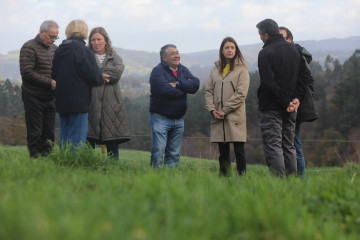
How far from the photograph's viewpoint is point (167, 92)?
6.34 metres

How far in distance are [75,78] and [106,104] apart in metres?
0.74

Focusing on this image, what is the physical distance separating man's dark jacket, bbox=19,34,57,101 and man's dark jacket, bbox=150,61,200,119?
5.09 feet

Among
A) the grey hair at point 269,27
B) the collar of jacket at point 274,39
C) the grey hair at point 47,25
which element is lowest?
the collar of jacket at point 274,39

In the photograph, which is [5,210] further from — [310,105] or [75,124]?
[310,105]

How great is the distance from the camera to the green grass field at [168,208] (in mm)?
2123

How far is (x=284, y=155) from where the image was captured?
583 cm

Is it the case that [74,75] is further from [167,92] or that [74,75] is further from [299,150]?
[299,150]

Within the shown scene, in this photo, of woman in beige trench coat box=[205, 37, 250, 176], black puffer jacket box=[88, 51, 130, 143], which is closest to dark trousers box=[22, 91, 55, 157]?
black puffer jacket box=[88, 51, 130, 143]

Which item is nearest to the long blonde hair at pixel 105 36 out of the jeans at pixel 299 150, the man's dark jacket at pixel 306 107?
the man's dark jacket at pixel 306 107

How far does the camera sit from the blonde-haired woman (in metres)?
5.82

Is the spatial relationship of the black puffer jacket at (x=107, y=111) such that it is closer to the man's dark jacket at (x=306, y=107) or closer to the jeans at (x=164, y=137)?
the jeans at (x=164, y=137)

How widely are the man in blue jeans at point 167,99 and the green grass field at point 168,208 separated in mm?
2417

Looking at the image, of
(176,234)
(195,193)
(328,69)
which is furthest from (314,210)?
(328,69)

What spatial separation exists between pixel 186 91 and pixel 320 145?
193ft
